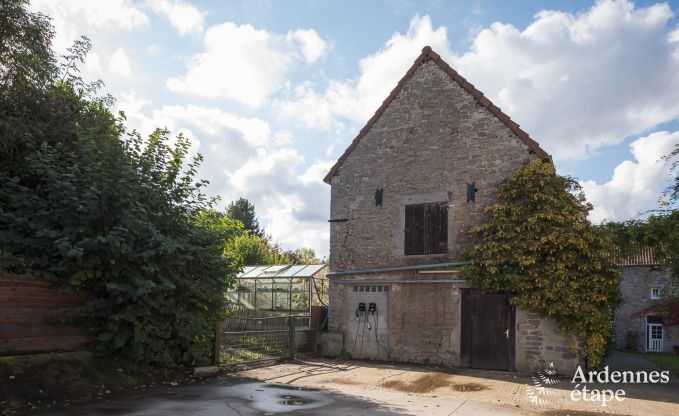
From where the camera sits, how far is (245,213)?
172 ft

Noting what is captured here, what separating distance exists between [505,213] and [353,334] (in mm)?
5760

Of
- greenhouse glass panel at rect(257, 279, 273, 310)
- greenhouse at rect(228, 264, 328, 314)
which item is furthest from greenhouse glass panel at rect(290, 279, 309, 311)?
greenhouse glass panel at rect(257, 279, 273, 310)

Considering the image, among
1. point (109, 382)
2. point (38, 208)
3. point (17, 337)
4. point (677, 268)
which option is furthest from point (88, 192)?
point (677, 268)

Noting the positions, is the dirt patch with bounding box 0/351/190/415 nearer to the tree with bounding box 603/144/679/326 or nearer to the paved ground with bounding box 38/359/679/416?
the paved ground with bounding box 38/359/679/416

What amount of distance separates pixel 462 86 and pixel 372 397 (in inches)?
362

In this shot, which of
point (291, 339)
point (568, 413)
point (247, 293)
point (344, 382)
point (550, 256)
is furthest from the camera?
point (247, 293)

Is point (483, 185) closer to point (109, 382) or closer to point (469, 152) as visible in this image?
point (469, 152)

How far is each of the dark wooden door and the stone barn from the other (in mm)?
26

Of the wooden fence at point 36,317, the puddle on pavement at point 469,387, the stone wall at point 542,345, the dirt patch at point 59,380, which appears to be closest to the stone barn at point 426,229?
the stone wall at point 542,345

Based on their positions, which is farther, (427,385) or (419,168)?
(419,168)

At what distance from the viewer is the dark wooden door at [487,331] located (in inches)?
511

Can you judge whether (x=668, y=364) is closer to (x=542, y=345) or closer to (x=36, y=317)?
(x=542, y=345)

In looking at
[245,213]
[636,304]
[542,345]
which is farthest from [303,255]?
[542,345]

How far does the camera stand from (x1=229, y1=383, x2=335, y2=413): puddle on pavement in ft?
26.5
